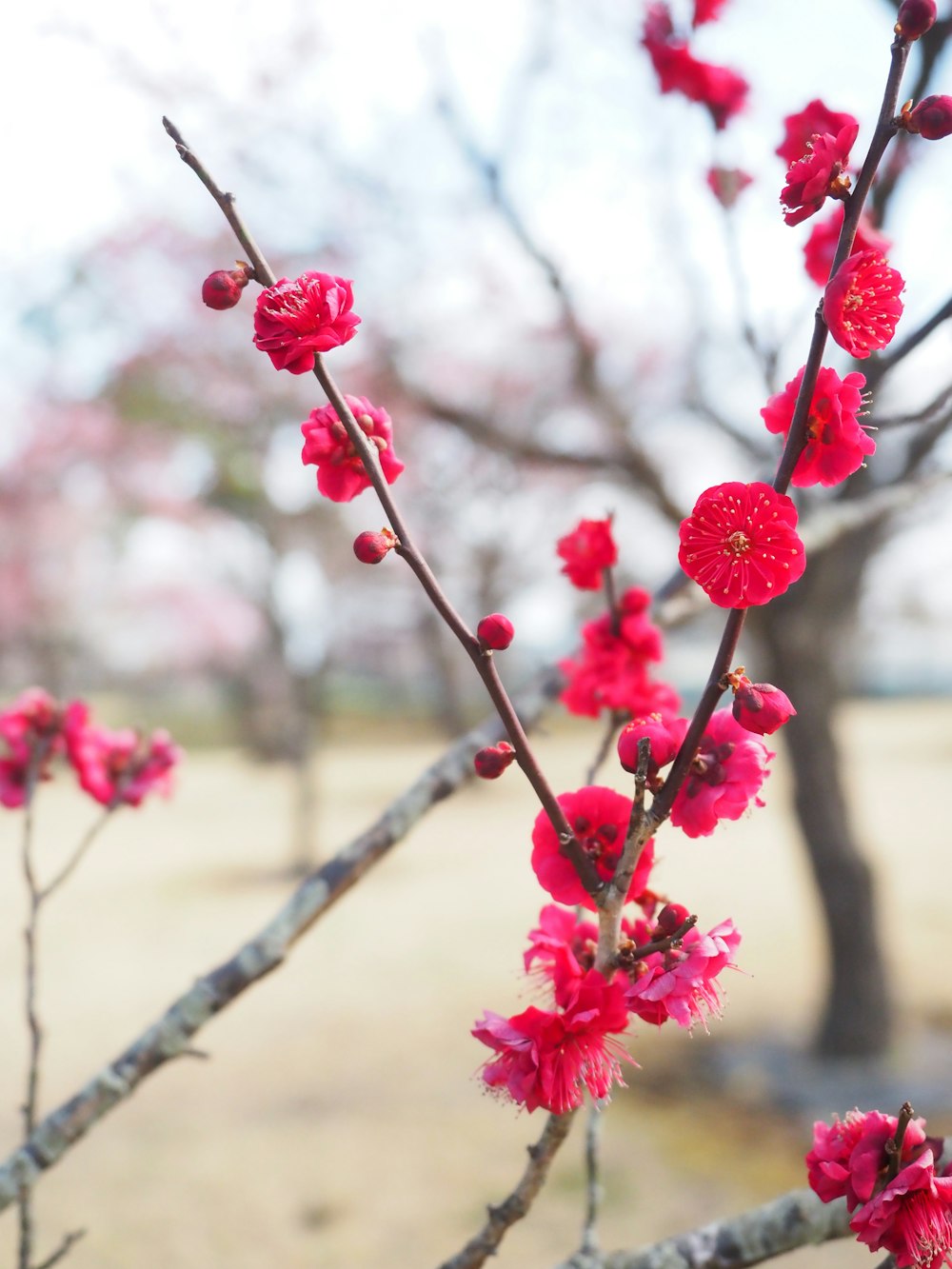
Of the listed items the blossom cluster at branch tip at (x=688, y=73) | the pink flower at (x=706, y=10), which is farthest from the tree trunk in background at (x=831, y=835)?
the pink flower at (x=706, y=10)

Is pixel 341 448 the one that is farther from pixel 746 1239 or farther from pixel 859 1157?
pixel 746 1239

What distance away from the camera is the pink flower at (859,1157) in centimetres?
71

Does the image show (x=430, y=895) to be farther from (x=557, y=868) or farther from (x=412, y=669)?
(x=412, y=669)

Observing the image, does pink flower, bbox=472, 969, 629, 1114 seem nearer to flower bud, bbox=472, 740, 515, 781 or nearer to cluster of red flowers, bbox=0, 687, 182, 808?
flower bud, bbox=472, 740, 515, 781

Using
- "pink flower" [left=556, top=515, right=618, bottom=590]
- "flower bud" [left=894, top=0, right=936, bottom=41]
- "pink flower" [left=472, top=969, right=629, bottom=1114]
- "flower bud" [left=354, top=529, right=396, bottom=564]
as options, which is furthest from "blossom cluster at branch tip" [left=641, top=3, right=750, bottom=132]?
"pink flower" [left=472, top=969, right=629, bottom=1114]

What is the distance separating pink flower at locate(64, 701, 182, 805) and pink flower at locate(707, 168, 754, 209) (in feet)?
A: 4.05

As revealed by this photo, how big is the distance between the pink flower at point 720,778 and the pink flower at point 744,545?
0.10 meters

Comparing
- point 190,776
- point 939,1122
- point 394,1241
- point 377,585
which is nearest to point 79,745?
point 394,1241

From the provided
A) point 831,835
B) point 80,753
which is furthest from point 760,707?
point 831,835

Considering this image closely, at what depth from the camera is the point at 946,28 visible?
2.31 m

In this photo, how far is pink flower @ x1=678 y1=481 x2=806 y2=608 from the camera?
0.57m

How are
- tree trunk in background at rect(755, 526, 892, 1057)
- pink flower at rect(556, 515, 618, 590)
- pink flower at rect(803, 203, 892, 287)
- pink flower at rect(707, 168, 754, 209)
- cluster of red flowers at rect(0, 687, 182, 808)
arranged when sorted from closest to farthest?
pink flower at rect(556, 515, 618, 590)
pink flower at rect(803, 203, 892, 287)
cluster of red flowers at rect(0, 687, 182, 808)
pink flower at rect(707, 168, 754, 209)
tree trunk in background at rect(755, 526, 892, 1057)

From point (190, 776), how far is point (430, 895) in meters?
7.35

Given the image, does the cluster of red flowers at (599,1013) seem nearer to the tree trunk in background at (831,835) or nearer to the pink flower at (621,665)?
the pink flower at (621,665)
